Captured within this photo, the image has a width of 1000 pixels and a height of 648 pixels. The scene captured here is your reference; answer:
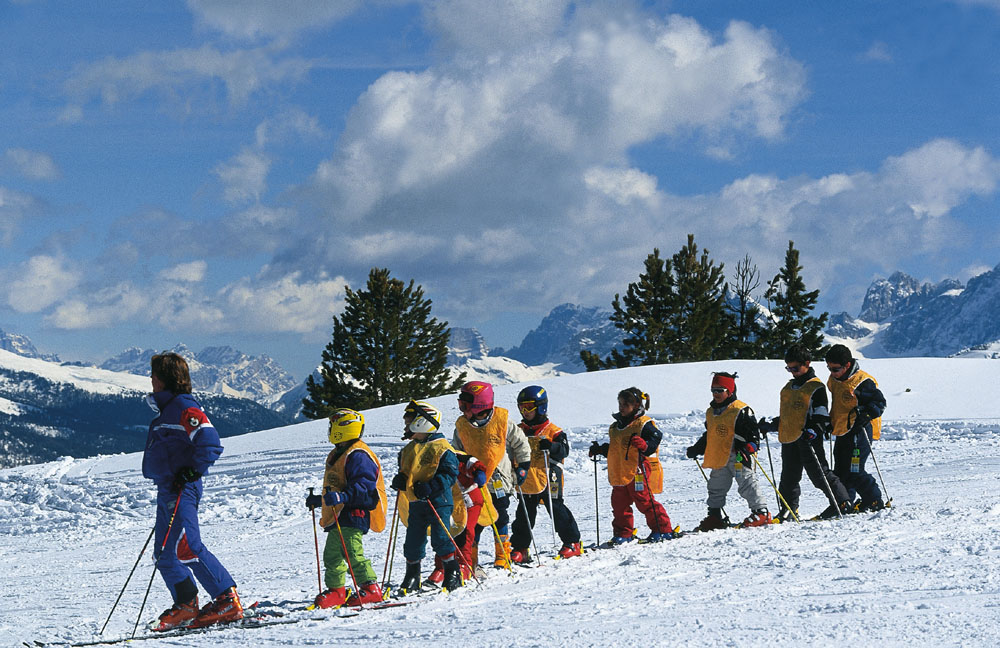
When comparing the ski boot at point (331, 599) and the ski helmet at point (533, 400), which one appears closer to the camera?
the ski boot at point (331, 599)

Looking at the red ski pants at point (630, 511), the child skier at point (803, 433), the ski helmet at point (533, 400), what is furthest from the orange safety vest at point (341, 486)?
the child skier at point (803, 433)

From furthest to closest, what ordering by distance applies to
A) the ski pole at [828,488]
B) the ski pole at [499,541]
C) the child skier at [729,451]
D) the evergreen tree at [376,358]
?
the evergreen tree at [376,358], the ski pole at [828,488], the child skier at [729,451], the ski pole at [499,541]

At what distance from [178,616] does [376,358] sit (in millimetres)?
35909

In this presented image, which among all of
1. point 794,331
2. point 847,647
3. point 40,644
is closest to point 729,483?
point 847,647

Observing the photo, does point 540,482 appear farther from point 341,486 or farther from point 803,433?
point 803,433

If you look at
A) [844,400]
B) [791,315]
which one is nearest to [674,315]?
[791,315]

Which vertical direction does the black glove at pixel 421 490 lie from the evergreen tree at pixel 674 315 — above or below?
below

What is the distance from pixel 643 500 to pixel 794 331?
42.8 metres

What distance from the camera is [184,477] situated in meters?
5.94

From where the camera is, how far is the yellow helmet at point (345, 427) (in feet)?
21.3

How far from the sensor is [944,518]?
7.88 meters

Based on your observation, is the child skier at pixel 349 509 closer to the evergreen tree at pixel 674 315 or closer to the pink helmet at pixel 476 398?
the pink helmet at pixel 476 398

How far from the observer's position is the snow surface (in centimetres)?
482

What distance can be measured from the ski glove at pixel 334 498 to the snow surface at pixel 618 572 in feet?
2.51
